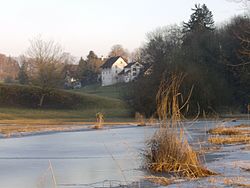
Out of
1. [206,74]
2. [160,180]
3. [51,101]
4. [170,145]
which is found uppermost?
[206,74]

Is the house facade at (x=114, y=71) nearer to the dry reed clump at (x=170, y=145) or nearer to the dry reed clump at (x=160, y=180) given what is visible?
the dry reed clump at (x=170, y=145)

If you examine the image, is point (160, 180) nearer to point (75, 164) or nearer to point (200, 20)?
point (75, 164)

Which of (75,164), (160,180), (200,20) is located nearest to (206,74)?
(200,20)

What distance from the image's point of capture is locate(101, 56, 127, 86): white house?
140 meters

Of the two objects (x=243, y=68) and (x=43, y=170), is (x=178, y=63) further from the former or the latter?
(x=43, y=170)

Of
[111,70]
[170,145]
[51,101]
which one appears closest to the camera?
Answer: [170,145]

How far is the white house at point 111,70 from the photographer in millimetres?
139500

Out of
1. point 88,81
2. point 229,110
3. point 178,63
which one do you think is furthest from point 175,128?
point 88,81

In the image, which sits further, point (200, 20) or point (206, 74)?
point (200, 20)

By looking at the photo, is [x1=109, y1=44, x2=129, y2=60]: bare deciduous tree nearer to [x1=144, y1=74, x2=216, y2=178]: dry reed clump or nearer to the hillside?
the hillside

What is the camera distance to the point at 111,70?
143m

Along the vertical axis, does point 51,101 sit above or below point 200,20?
below

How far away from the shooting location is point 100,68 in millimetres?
142875

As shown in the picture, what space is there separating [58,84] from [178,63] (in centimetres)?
2553
